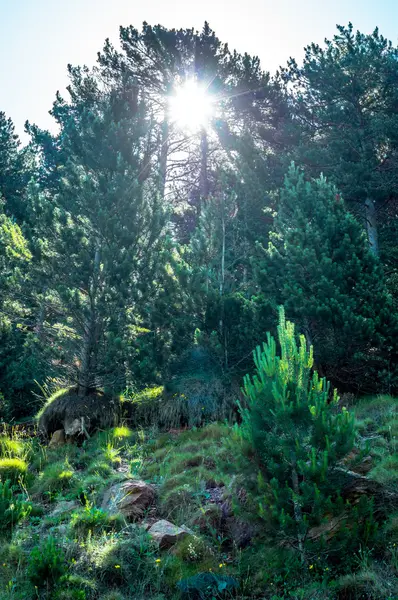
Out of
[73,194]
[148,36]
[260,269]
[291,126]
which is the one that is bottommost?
[260,269]

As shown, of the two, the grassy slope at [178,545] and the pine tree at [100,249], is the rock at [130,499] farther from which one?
the pine tree at [100,249]

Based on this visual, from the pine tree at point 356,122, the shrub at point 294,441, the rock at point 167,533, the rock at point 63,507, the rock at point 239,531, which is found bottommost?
the rock at point 63,507

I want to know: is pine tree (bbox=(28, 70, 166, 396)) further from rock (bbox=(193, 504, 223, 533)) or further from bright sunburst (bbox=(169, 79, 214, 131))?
bright sunburst (bbox=(169, 79, 214, 131))

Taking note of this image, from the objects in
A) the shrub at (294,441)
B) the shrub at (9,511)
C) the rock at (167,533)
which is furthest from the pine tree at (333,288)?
the shrub at (9,511)

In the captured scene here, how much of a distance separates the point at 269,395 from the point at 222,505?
1.72m

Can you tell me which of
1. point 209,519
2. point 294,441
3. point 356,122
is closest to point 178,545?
point 209,519

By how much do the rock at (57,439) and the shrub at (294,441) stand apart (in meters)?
5.85

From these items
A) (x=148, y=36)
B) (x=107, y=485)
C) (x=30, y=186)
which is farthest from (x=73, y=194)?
(x=148, y=36)

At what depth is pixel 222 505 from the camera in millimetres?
5203

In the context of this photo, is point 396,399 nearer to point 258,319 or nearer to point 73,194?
point 258,319

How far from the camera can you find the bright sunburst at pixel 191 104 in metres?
18.2

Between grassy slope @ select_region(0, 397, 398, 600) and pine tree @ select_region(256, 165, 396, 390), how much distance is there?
2.13 m

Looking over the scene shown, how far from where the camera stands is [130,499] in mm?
5574

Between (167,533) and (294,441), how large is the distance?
1.75 m
